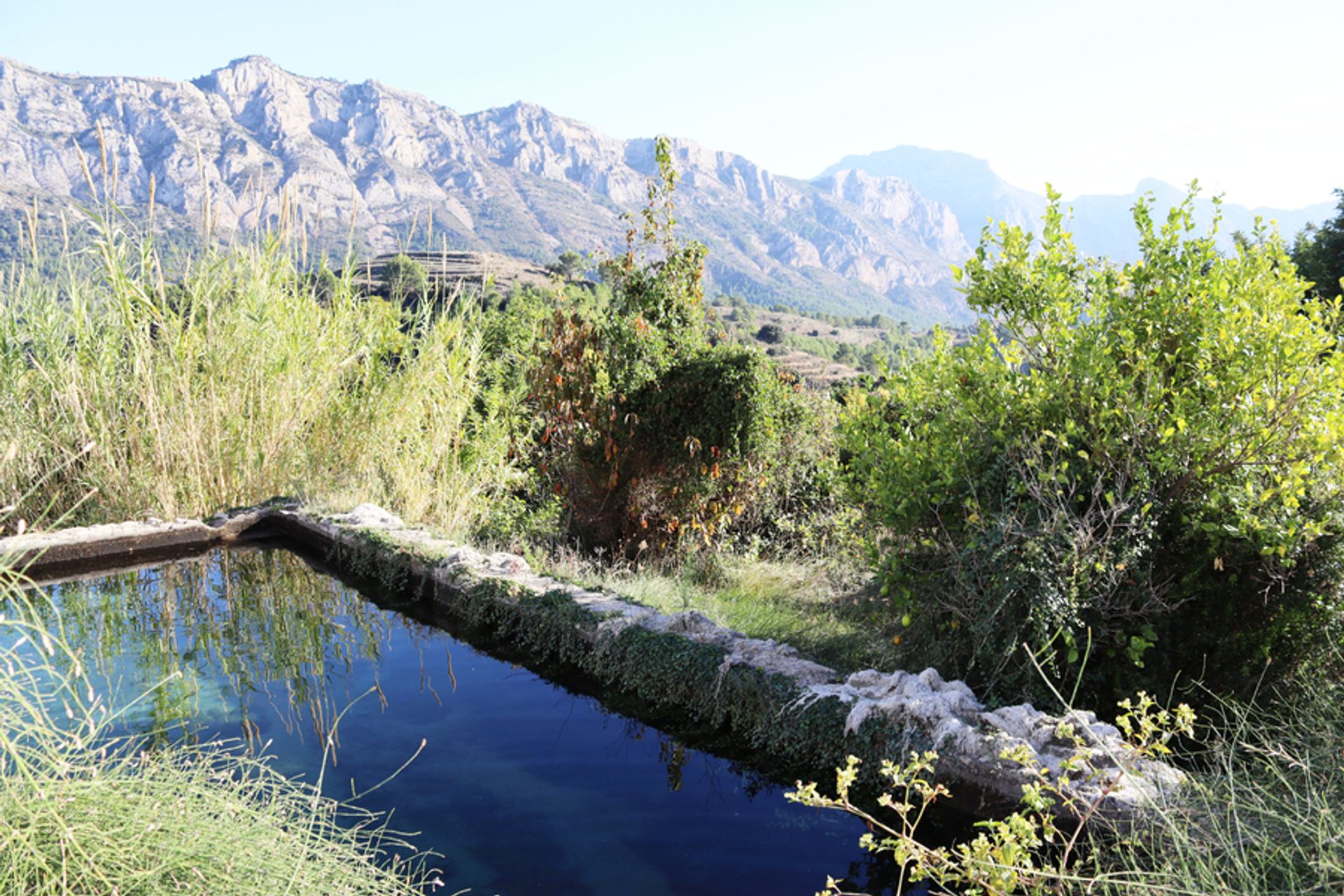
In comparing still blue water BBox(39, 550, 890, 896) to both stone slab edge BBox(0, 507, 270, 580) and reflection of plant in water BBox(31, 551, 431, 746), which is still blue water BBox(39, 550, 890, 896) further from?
stone slab edge BBox(0, 507, 270, 580)

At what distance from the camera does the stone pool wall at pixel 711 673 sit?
2.45 m

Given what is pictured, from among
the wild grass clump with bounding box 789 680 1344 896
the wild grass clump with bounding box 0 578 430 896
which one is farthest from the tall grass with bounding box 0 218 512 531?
the wild grass clump with bounding box 789 680 1344 896

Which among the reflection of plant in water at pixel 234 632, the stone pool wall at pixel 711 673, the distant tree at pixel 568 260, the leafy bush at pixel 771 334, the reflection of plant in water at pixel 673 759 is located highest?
the distant tree at pixel 568 260

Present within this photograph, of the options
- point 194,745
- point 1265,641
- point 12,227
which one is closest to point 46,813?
point 194,745

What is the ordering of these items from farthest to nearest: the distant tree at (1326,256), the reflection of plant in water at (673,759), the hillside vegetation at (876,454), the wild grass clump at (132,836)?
the distant tree at (1326,256)
the reflection of plant in water at (673,759)
the hillside vegetation at (876,454)
the wild grass clump at (132,836)

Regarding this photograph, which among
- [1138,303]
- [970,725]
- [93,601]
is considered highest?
[1138,303]

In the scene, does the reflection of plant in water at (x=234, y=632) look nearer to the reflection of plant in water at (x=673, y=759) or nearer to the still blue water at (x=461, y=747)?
the still blue water at (x=461, y=747)

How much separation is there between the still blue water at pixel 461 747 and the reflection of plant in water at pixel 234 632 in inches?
0.5

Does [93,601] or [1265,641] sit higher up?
[1265,641]

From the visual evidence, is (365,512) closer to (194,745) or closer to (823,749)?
(194,745)

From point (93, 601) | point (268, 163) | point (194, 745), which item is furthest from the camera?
point (268, 163)

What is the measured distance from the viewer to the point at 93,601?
177 inches

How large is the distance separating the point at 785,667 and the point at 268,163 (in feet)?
442

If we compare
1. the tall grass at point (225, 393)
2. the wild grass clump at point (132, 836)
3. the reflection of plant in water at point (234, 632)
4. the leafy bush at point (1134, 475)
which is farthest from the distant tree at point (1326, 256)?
the wild grass clump at point (132, 836)
